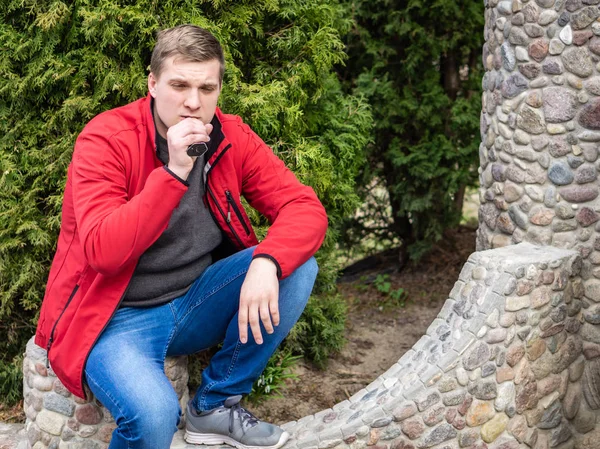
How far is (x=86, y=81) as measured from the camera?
366 centimetres

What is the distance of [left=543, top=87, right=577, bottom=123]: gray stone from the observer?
3.50 m

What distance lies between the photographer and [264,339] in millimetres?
3035

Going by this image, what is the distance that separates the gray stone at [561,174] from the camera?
11.6ft

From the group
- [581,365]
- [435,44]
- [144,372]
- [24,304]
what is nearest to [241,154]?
[144,372]

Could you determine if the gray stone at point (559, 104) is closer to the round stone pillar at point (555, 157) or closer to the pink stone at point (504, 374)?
the round stone pillar at point (555, 157)

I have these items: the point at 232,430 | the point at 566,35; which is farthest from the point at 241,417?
the point at 566,35

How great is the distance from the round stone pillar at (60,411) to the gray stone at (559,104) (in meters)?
1.89

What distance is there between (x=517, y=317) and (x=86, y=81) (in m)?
2.17

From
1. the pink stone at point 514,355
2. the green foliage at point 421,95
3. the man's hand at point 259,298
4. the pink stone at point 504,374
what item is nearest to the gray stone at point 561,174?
the pink stone at point 514,355

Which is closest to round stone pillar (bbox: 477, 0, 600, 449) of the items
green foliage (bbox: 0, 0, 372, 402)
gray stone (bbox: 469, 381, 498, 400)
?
gray stone (bbox: 469, 381, 498, 400)

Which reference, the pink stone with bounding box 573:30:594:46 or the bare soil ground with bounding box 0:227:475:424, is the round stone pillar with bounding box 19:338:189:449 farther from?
the pink stone with bounding box 573:30:594:46

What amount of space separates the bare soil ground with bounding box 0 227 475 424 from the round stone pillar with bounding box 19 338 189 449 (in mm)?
885

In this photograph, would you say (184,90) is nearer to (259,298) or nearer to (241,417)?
(259,298)

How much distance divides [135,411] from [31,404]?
84 cm
